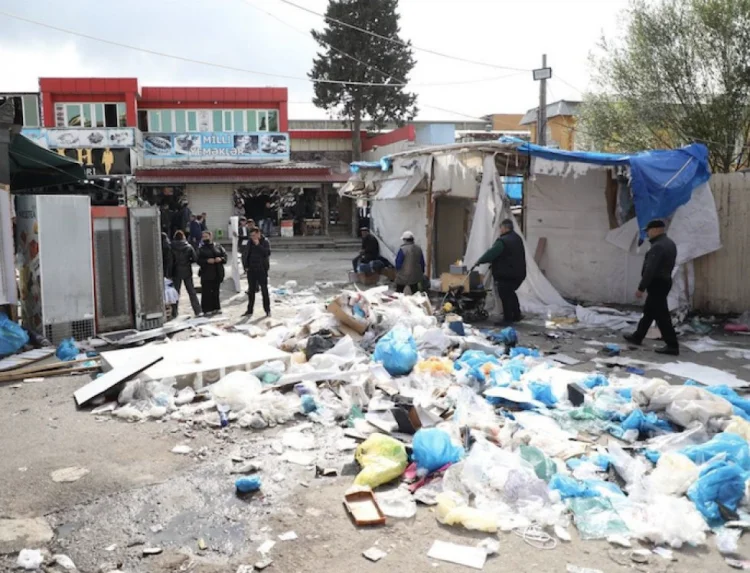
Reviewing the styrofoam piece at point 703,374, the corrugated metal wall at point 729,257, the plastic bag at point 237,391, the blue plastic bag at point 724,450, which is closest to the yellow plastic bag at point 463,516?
the blue plastic bag at point 724,450

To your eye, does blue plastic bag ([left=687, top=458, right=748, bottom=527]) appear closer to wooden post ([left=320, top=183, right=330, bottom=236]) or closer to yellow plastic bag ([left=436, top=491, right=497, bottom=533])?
yellow plastic bag ([left=436, top=491, right=497, bottom=533])

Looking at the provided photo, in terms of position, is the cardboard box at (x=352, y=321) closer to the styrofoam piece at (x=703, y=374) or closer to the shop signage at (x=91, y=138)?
the styrofoam piece at (x=703, y=374)

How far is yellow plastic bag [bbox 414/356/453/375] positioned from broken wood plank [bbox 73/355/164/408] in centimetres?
282

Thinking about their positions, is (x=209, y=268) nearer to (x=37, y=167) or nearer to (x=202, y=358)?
(x=37, y=167)

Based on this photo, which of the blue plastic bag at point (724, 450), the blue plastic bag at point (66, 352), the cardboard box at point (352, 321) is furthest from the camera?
the cardboard box at point (352, 321)

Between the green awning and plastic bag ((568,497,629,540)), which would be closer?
plastic bag ((568,497,629,540))

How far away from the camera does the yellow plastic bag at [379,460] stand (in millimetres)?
4239

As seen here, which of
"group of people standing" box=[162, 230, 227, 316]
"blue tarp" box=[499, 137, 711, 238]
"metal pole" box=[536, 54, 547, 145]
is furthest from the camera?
"metal pole" box=[536, 54, 547, 145]

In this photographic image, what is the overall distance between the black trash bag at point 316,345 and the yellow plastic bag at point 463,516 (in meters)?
3.66

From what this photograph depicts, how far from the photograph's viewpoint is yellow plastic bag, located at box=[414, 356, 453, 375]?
672 cm

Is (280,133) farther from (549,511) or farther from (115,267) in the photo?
(549,511)

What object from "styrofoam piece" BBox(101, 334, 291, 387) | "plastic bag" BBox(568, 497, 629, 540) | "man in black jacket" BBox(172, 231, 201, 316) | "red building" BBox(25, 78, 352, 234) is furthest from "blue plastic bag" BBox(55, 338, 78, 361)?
"red building" BBox(25, 78, 352, 234)

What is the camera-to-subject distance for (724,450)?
427 cm

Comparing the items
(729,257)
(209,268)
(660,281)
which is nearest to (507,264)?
(660,281)
